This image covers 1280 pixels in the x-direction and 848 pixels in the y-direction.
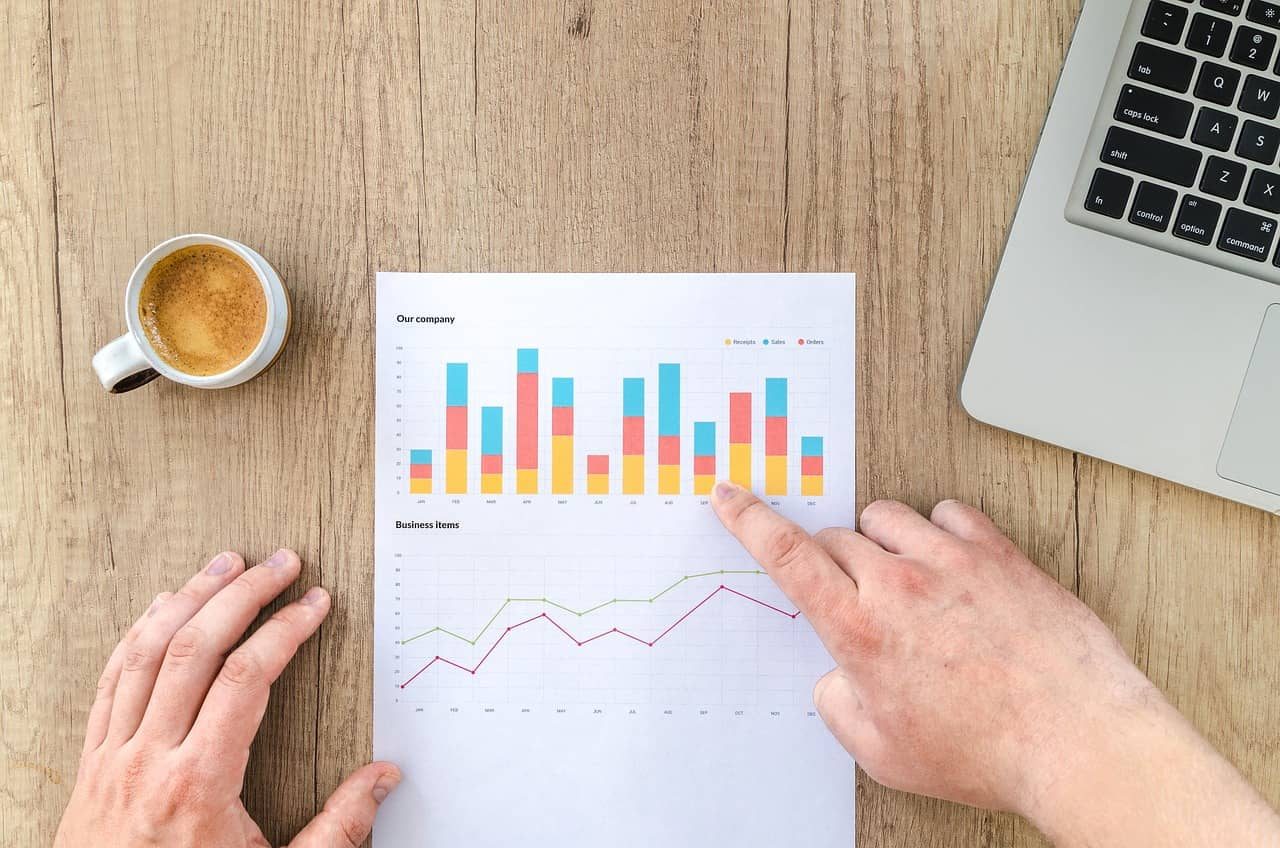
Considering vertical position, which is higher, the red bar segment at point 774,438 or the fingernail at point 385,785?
the red bar segment at point 774,438

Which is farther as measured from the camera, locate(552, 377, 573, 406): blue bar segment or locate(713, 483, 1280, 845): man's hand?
locate(552, 377, 573, 406): blue bar segment

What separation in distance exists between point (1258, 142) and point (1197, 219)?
7 cm

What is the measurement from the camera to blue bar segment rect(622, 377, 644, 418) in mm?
681

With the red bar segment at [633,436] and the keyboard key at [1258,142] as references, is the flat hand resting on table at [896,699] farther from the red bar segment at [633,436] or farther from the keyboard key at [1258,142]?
the keyboard key at [1258,142]

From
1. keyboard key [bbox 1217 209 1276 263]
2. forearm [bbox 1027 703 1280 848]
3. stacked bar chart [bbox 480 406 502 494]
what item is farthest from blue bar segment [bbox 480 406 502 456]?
keyboard key [bbox 1217 209 1276 263]

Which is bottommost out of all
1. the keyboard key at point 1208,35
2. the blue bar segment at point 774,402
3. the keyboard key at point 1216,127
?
the blue bar segment at point 774,402

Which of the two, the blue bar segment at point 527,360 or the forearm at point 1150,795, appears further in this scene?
the blue bar segment at point 527,360

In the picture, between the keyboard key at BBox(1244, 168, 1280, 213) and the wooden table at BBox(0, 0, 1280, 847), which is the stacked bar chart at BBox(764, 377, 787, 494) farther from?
the keyboard key at BBox(1244, 168, 1280, 213)

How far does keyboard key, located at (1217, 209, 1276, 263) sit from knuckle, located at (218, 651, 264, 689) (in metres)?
0.81

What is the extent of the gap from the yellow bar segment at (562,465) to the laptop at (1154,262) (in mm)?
323

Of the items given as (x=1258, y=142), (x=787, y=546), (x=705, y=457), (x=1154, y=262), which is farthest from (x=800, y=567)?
(x=1258, y=142)

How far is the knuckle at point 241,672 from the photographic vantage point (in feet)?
2.07

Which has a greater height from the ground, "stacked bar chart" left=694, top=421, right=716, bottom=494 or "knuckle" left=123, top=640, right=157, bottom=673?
"stacked bar chart" left=694, top=421, right=716, bottom=494

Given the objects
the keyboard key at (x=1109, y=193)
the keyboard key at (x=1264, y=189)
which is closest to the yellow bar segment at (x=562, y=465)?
the keyboard key at (x=1109, y=193)
